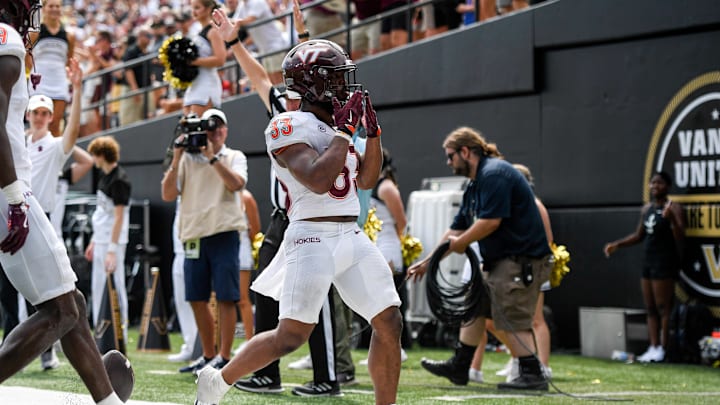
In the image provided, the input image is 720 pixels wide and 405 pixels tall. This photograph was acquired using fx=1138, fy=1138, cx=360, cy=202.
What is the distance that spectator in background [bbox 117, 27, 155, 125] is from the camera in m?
18.6

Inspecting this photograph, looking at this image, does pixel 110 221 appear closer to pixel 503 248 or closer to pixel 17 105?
pixel 503 248

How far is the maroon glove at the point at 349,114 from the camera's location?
572 cm

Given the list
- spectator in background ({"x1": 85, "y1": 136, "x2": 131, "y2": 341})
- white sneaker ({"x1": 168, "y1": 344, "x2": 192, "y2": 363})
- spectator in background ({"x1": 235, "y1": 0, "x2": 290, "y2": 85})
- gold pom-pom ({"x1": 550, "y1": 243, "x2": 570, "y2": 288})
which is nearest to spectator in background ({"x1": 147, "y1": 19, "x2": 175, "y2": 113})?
spectator in background ({"x1": 235, "y1": 0, "x2": 290, "y2": 85})

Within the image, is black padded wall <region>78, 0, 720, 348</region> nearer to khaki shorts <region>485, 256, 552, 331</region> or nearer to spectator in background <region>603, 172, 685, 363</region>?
spectator in background <region>603, 172, 685, 363</region>

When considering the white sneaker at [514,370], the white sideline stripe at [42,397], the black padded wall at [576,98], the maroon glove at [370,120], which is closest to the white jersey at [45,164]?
the white sideline stripe at [42,397]

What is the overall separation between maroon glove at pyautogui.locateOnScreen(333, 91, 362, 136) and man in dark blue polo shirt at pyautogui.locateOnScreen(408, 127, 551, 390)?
10.7ft

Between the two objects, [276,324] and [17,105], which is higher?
[17,105]

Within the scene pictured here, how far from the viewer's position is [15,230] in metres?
5.19

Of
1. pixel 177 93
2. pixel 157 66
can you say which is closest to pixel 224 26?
pixel 177 93

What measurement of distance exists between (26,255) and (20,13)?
1196 mm

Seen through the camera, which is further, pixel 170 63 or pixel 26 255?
pixel 170 63

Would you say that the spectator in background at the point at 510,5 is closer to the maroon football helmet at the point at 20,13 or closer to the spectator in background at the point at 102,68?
the spectator in background at the point at 102,68

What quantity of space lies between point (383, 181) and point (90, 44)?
1256cm

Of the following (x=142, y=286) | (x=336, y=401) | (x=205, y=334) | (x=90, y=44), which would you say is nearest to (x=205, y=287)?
(x=205, y=334)
